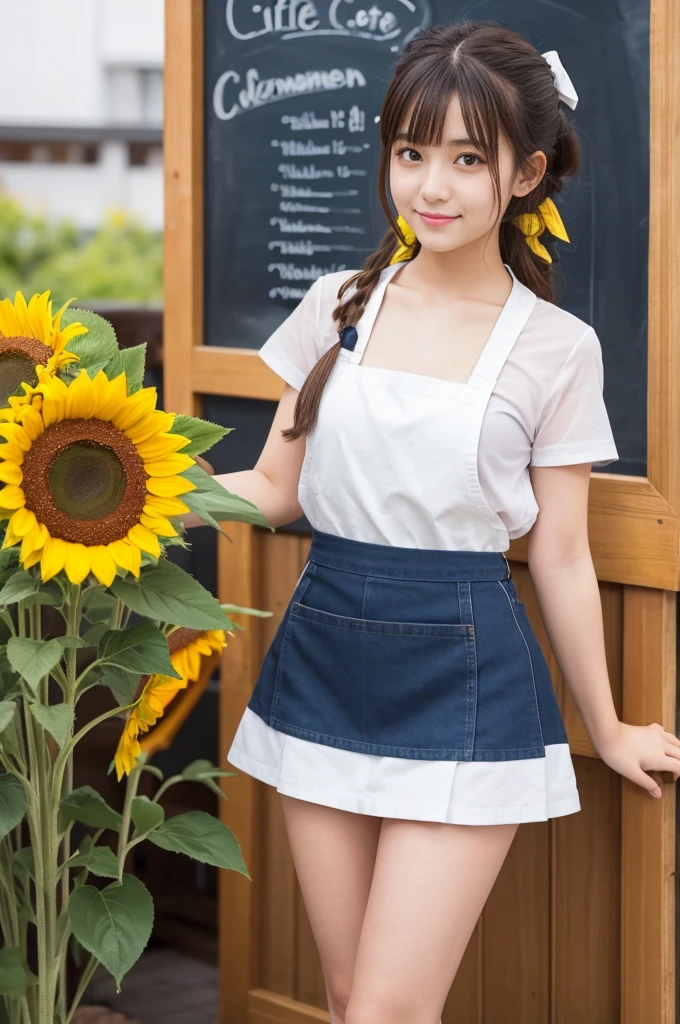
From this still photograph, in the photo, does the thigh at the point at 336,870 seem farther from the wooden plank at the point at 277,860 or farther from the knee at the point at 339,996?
the wooden plank at the point at 277,860

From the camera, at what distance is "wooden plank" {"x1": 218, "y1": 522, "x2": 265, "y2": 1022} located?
247cm

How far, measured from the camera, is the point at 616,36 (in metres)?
1.87

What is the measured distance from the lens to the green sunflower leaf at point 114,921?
1502 millimetres

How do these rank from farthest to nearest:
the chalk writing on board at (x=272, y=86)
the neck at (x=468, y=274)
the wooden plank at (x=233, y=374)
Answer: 1. the wooden plank at (x=233, y=374)
2. the chalk writing on board at (x=272, y=86)
3. the neck at (x=468, y=274)

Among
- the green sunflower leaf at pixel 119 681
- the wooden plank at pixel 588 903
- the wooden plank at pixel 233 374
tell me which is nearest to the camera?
the green sunflower leaf at pixel 119 681

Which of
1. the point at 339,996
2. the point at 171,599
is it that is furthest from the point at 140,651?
the point at 339,996

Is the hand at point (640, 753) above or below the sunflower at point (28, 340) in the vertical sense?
below

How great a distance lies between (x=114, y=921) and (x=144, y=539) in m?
0.48

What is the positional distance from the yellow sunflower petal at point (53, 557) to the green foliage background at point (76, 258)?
9.36 metres

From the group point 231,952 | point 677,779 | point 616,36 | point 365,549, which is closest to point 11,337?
point 365,549

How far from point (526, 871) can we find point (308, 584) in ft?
2.20

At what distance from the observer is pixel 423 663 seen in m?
1.71

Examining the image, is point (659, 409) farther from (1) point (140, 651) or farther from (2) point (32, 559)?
(2) point (32, 559)

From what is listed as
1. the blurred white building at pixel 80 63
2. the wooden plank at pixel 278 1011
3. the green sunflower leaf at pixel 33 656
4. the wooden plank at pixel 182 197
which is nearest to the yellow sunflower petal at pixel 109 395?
the green sunflower leaf at pixel 33 656
